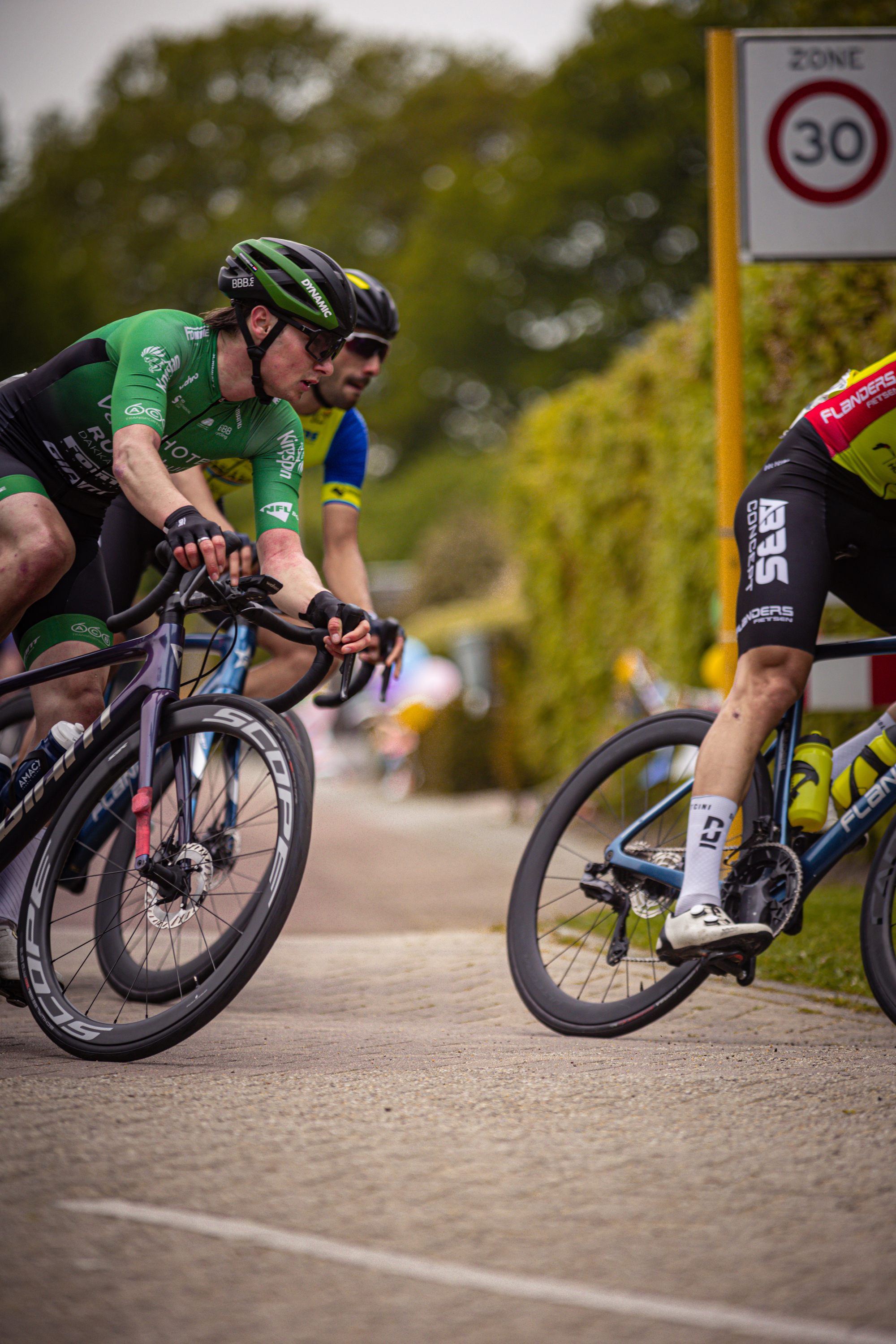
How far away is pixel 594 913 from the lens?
3.70 metres

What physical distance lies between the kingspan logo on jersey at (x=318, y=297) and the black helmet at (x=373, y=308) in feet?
3.50

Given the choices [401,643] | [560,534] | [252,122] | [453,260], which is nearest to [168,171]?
[252,122]

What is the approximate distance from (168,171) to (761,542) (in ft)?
138

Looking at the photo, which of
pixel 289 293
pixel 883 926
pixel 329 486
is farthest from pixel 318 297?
pixel 883 926

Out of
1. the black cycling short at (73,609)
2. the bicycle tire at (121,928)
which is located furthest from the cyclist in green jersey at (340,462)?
the bicycle tire at (121,928)

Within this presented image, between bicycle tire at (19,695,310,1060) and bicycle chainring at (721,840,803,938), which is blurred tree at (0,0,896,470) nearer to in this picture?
bicycle tire at (19,695,310,1060)

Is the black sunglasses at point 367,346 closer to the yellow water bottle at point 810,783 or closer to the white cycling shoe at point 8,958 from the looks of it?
the yellow water bottle at point 810,783

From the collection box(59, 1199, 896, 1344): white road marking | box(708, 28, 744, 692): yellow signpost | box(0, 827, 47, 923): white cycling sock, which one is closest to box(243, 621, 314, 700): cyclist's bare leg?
box(0, 827, 47, 923): white cycling sock

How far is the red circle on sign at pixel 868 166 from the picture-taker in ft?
16.3

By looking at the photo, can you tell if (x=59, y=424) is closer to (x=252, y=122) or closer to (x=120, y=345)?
(x=120, y=345)

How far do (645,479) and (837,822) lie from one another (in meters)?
6.24

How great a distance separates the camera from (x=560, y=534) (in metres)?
10.9

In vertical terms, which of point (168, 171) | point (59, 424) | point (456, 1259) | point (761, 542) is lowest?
point (456, 1259)

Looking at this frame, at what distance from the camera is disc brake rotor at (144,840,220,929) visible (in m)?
3.03
